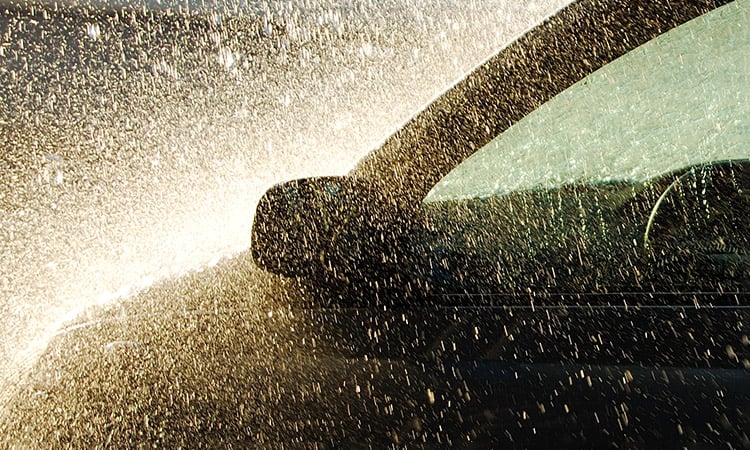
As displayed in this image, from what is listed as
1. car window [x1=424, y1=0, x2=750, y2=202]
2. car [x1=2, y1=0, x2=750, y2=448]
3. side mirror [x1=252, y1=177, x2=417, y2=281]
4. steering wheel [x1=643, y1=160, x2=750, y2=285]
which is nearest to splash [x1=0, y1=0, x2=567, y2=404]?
car [x1=2, y1=0, x2=750, y2=448]

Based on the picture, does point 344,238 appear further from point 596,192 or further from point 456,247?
point 596,192

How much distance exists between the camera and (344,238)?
177cm

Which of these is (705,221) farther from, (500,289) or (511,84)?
(511,84)

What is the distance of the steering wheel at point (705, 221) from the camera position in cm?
143

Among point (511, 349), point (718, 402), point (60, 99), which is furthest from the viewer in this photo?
point (60, 99)

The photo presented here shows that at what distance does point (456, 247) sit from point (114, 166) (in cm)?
1370

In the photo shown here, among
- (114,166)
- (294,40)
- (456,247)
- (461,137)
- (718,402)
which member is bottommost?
(718,402)

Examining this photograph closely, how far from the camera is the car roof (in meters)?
1.83

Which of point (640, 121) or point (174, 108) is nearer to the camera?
point (640, 121)

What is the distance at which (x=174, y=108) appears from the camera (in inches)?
668

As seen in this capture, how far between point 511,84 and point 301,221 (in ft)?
1.98

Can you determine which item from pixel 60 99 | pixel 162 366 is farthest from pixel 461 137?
pixel 60 99

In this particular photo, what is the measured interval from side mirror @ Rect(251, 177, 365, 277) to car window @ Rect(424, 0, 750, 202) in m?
0.23

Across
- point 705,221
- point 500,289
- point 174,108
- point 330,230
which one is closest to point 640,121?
point 705,221
